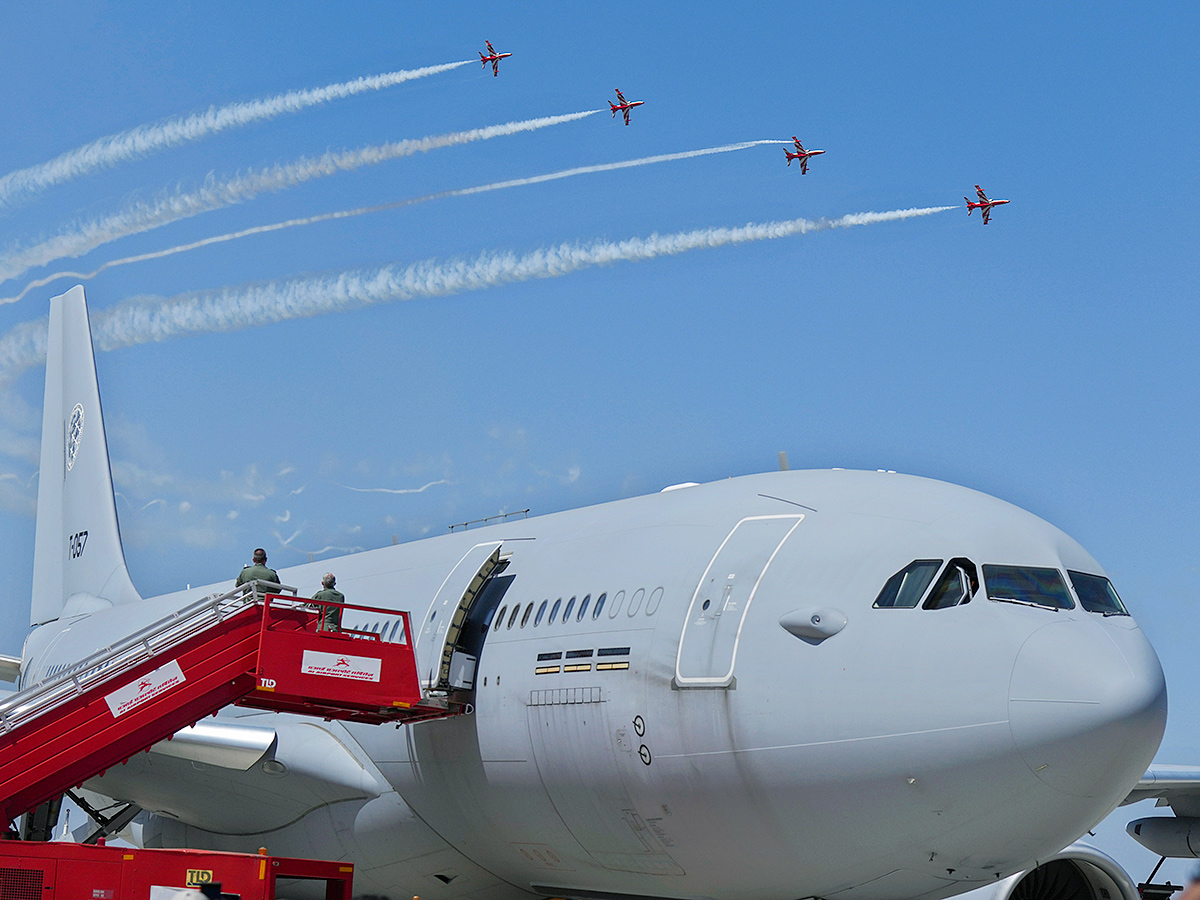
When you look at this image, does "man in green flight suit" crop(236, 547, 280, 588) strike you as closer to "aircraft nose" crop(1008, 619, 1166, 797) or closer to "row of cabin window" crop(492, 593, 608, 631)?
"row of cabin window" crop(492, 593, 608, 631)

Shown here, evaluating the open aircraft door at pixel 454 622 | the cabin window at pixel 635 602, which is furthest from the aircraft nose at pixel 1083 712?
the open aircraft door at pixel 454 622

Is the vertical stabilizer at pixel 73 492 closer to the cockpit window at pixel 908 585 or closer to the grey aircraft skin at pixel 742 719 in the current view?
the grey aircraft skin at pixel 742 719

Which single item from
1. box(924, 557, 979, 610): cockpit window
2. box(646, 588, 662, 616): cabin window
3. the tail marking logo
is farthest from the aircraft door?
the tail marking logo

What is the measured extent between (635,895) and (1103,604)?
16.8ft

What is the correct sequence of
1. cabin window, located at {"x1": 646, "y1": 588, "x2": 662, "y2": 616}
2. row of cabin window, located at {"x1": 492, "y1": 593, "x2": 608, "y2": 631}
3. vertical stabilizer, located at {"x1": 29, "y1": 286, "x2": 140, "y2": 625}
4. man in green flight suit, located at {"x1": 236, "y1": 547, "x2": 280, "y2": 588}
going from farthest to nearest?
vertical stabilizer, located at {"x1": 29, "y1": 286, "x2": 140, "y2": 625}
man in green flight suit, located at {"x1": 236, "y1": 547, "x2": 280, "y2": 588}
row of cabin window, located at {"x1": 492, "y1": 593, "x2": 608, "y2": 631}
cabin window, located at {"x1": 646, "y1": 588, "x2": 662, "y2": 616}

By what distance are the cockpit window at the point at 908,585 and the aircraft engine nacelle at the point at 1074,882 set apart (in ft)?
15.4

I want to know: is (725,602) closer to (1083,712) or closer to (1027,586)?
(1027,586)

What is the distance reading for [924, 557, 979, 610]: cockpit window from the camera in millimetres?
9945

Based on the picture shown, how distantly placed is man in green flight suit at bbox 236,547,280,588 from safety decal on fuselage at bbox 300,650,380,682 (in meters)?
2.71

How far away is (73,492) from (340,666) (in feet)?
59.6

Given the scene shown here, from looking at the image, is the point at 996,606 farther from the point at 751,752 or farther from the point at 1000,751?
the point at 751,752

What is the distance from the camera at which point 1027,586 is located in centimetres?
1008

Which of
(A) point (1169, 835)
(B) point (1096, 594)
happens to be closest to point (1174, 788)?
(A) point (1169, 835)

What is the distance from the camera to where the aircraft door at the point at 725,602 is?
1066 centimetres
